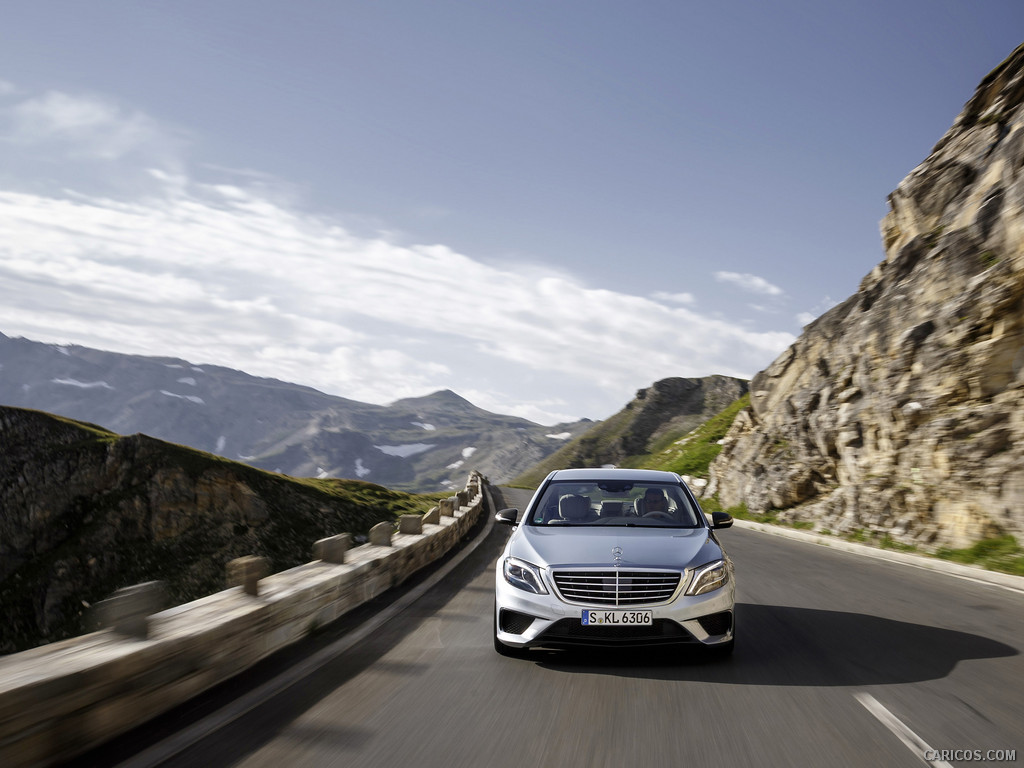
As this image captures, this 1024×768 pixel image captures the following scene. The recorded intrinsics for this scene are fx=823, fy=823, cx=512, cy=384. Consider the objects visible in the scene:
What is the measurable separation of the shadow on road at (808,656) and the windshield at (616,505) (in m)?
1.19

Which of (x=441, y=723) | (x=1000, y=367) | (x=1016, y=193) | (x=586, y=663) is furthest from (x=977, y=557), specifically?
(x=441, y=723)

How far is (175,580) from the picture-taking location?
186ft

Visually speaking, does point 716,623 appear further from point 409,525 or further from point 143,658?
point 409,525

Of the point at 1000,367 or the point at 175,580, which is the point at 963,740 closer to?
the point at 1000,367

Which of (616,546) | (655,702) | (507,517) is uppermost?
(507,517)

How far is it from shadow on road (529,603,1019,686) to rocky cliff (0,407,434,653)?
175ft

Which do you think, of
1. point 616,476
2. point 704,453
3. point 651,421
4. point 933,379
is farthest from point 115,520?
point 651,421

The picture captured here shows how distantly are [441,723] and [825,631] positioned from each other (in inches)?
177

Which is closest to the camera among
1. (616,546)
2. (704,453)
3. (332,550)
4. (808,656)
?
(616,546)

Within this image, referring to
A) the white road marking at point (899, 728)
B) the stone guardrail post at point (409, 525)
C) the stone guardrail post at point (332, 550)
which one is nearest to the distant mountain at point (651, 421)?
the stone guardrail post at point (409, 525)

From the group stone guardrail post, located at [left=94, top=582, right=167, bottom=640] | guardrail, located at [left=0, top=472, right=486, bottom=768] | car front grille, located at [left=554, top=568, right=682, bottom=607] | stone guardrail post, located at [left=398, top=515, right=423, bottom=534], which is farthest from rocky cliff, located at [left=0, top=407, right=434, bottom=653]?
car front grille, located at [left=554, top=568, right=682, bottom=607]

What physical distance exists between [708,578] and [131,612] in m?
3.88

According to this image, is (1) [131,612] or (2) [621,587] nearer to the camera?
(1) [131,612]

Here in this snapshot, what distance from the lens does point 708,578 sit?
604 centimetres
